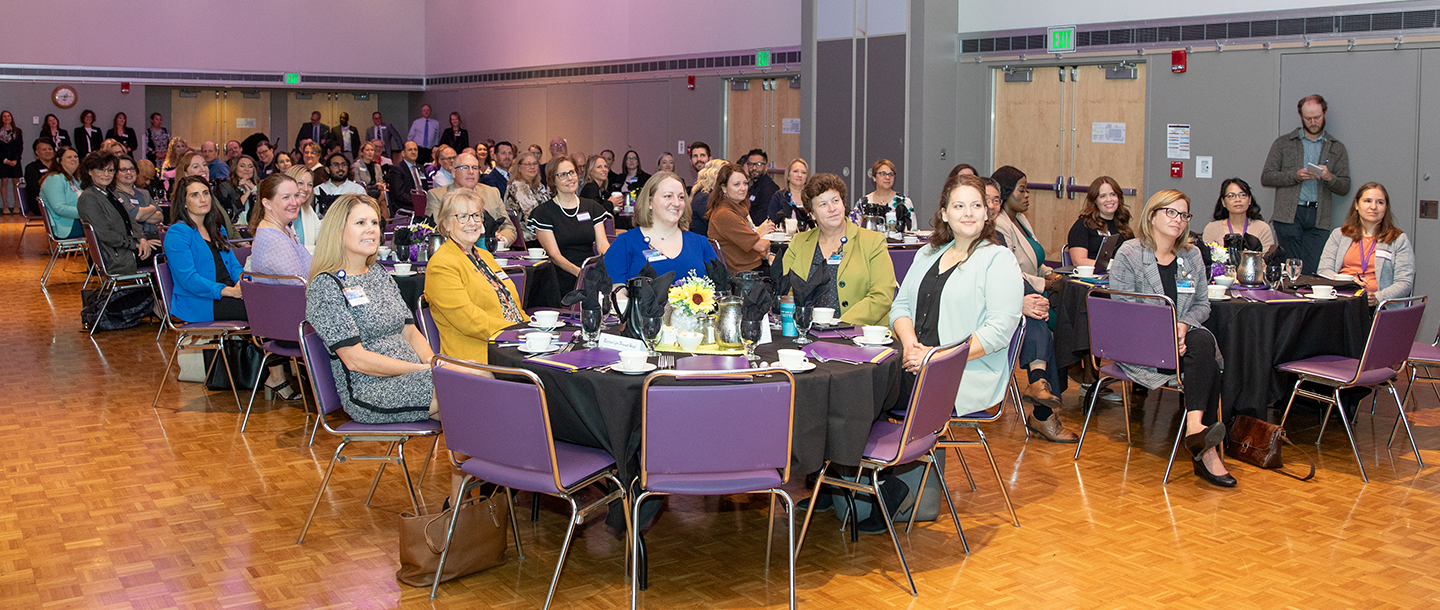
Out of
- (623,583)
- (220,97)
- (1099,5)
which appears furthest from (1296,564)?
(220,97)

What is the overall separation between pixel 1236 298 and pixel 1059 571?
2.19 metres

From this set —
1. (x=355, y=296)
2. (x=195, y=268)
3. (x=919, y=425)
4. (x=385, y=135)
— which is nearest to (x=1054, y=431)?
(x=919, y=425)

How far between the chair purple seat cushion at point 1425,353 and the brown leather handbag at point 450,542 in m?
4.58

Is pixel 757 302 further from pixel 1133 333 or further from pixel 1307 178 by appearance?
pixel 1307 178

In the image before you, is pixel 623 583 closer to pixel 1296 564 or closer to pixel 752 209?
pixel 1296 564

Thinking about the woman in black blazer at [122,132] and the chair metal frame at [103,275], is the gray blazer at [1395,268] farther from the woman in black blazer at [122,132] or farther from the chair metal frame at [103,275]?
the woman in black blazer at [122,132]

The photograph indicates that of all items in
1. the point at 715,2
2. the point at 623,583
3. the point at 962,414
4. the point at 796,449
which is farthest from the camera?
the point at 715,2

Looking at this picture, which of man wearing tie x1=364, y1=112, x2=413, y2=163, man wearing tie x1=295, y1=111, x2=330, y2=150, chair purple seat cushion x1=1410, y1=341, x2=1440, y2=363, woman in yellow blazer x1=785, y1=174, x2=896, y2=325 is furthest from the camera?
man wearing tie x1=364, y1=112, x2=413, y2=163

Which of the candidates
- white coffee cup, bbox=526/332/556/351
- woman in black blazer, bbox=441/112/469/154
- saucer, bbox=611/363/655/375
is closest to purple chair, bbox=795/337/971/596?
saucer, bbox=611/363/655/375

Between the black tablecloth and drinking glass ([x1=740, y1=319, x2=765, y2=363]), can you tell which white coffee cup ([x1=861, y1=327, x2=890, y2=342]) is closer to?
the black tablecloth

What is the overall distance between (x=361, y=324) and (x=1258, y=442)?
13.5 feet

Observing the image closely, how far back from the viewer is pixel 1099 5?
10.4m

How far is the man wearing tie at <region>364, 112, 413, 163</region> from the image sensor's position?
2159cm

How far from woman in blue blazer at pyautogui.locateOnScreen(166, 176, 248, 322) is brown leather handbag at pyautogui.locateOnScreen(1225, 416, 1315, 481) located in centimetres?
537
